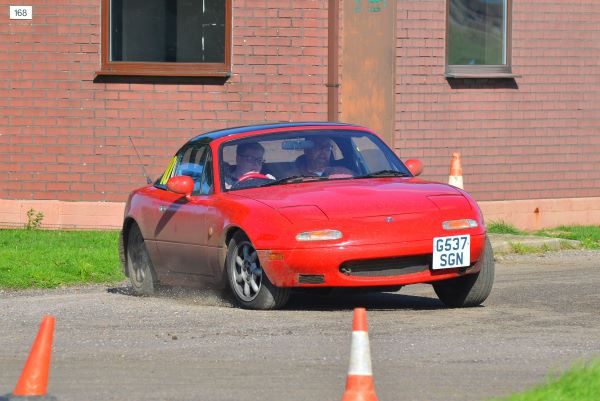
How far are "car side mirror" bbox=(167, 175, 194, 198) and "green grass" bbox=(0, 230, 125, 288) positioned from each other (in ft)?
8.60

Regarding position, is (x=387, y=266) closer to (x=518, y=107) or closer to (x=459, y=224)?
(x=459, y=224)

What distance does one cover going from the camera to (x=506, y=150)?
61.4 feet

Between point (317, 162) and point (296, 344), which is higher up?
point (317, 162)

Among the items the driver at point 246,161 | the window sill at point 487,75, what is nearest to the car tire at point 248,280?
the driver at point 246,161

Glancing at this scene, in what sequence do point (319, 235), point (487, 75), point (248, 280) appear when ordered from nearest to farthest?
point (319, 235), point (248, 280), point (487, 75)

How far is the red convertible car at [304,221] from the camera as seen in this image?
10.1 meters

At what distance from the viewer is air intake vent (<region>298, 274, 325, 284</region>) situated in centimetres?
1007

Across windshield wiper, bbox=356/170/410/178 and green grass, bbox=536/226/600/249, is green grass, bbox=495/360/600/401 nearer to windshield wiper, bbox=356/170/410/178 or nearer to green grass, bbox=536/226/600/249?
windshield wiper, bbox=356/170/410/178

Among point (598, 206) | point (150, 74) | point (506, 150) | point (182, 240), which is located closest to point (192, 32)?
point (150, 74)

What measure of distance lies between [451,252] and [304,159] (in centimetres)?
172

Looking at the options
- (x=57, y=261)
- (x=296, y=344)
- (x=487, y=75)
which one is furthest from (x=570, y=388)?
(x=487, y=75)

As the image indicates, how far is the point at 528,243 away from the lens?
52.5 feet

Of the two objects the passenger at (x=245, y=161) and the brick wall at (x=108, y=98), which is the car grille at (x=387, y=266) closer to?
the passenger at (x=245, y=161)

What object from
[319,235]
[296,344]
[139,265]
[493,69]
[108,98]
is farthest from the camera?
[493,69]
